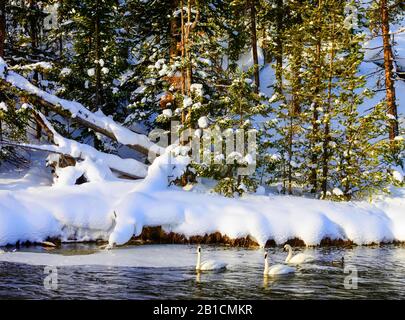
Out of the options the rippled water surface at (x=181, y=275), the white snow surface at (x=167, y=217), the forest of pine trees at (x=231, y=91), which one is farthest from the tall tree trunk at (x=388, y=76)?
the rippled water surface at (x=181, y=275)

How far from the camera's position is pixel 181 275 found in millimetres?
14625

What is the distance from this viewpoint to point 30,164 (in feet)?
89.7

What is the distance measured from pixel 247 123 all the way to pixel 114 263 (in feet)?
33.7

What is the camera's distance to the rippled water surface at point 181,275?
12625 millimetres

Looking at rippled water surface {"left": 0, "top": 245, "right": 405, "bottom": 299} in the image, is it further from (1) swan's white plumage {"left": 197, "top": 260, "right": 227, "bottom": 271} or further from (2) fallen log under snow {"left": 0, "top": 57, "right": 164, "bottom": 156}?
(2) fallen log under snow {"left": 0, "top": 57, "right": 164, "bottom": 156}

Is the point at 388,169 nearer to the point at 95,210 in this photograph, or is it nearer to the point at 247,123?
the point at 247,123

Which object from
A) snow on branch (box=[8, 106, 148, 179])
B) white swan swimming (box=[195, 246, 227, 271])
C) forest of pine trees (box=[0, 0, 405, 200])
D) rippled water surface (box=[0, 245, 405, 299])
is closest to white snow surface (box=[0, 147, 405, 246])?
rippled water surface (box=[0, 245, 405, 299])

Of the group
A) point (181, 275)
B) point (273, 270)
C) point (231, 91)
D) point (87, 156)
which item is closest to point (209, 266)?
point (181, 275)

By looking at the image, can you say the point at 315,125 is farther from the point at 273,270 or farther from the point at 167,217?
the point at 273,270

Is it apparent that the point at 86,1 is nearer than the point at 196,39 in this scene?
No

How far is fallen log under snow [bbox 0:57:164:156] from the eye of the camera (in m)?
25.5

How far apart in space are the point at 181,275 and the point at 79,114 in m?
14.0
